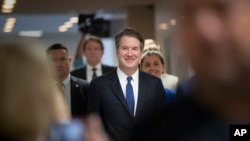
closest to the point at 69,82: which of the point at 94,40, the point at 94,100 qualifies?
the point at 94,100

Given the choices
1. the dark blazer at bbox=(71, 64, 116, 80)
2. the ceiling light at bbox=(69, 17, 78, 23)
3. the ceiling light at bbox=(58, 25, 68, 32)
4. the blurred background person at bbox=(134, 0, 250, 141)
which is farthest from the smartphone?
the ceiling light at bbox=(69, 17, 78, 23)

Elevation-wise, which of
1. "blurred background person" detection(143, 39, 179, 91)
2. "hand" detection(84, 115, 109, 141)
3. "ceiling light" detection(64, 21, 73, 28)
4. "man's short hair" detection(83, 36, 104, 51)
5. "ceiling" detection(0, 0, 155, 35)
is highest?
"ceiling" detection(0, 0, 155, 35)

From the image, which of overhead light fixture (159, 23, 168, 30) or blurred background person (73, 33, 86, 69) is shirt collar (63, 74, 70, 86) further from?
overhead light fixture (159, 23, 168, 30)

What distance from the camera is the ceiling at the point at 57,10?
9.25 feet

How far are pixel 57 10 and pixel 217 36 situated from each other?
2618 millimetres

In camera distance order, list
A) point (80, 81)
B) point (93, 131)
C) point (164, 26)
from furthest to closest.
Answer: point (164, 26), point (80, 81), point (93, 131)

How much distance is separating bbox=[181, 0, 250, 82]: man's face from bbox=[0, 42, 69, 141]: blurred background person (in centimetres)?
17

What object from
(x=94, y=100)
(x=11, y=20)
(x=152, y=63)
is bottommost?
(x=94, y=100)

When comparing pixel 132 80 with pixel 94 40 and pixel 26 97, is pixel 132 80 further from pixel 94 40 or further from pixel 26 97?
pixel 26 97

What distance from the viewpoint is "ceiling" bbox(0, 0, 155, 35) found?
2820mm

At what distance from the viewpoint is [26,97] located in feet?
2.09

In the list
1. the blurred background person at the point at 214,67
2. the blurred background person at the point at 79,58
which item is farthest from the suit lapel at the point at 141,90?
the blurred background person at the point at 214,67

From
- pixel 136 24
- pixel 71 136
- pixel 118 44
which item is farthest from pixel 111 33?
pixel 71 136

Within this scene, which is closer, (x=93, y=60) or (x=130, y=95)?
(x=130, y=95)
